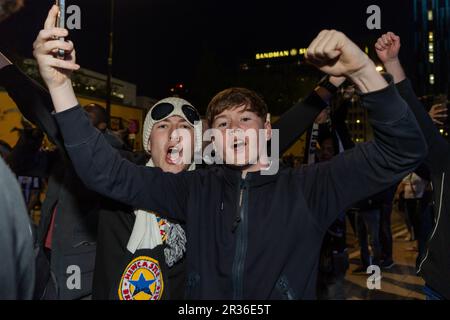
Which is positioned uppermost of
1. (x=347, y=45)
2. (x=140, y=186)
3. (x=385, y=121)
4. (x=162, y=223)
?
(x=347, y=45)

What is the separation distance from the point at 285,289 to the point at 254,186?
0.54 meters

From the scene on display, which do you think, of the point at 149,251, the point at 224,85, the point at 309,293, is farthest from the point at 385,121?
the point at 224,85

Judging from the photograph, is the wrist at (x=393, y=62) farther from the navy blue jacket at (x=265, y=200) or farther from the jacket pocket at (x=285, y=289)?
the jacket pocket at (x=285, y=289)

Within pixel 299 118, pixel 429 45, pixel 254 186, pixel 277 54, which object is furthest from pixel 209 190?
pixel 429 45

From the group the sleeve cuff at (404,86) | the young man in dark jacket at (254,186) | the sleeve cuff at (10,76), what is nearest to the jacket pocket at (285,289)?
the young man in dark jacket at (254,186)

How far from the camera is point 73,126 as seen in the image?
5.42ft

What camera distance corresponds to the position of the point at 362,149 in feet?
5.55

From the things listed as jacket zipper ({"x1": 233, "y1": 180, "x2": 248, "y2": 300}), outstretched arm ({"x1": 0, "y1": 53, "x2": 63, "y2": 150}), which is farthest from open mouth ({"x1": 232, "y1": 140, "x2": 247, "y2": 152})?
outstretched arm ({"x1": 0, "y1": 53, "x2": 63, "y2": 150})

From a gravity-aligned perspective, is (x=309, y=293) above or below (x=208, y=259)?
below

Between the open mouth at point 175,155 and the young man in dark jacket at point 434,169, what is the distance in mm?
1559

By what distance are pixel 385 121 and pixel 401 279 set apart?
623cm

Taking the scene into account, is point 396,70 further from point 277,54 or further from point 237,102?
point 277,54

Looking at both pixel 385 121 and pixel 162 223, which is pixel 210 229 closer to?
pixel 162 223
